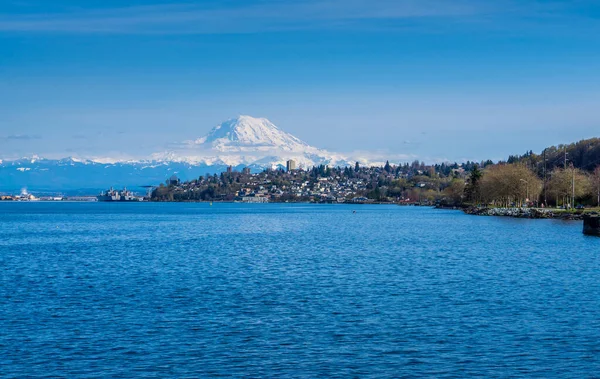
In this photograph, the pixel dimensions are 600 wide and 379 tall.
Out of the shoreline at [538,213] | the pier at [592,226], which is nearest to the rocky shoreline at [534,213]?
the shoreline at [538,213]

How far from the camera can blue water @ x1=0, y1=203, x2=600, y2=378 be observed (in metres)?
20.6

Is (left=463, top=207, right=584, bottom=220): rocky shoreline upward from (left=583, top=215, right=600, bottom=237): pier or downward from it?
upward

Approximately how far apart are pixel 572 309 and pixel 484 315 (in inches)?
159

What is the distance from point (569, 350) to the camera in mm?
22172

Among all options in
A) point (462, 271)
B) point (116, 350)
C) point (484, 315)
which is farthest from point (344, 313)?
point (462, 271)

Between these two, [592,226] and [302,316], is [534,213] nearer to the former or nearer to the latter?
[592,226]

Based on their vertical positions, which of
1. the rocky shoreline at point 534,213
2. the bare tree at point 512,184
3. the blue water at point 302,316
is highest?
the bare tree at point 512,184

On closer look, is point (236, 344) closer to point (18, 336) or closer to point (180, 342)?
point (180, 342)

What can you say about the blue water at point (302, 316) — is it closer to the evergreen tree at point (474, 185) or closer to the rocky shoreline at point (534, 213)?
the rocky shoreline at point (534, 213)

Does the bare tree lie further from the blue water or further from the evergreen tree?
the blue water

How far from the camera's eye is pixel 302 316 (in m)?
27.4

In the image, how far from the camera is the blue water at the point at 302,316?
2064cm

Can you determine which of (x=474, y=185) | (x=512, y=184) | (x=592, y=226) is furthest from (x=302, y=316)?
(x=474, y=185)

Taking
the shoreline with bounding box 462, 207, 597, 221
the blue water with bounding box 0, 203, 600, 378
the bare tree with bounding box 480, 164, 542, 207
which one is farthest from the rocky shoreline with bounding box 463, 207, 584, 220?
the blue water with bounding box 0, 203, 600, 378
